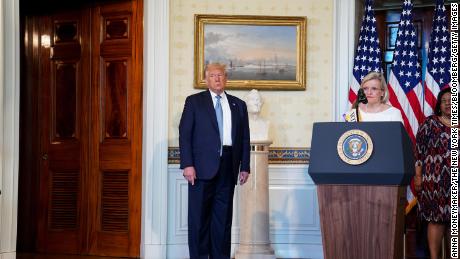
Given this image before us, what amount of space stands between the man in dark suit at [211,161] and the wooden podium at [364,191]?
0.96 metres

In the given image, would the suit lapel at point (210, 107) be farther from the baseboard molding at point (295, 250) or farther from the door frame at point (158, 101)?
the baseboard molding at point (295, 250)

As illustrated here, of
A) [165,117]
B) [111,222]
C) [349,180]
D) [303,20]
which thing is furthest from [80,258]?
[349,180]

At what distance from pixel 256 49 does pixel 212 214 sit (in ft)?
7.15

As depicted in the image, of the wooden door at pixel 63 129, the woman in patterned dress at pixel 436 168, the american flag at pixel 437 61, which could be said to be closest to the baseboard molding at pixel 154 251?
the wooden door at pixel 63 129

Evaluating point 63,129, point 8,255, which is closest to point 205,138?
point 8,255

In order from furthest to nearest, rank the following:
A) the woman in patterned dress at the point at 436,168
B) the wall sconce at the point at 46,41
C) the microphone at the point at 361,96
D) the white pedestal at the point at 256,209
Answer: the wall sconce at the point at 46,41 < the white pedestal at the point at 256,209 < the woman in patterned dress at the point at 436,168 < the microphone at the point at 361,96

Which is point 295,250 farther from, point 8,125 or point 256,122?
point 8,125

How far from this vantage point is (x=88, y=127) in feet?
25.3

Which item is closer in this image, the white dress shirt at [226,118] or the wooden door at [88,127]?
the white dress shirt at [226,118]

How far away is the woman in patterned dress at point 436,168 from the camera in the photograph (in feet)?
21.7

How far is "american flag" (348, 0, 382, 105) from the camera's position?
7.17m

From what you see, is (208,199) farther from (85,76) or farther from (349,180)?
(85,76)

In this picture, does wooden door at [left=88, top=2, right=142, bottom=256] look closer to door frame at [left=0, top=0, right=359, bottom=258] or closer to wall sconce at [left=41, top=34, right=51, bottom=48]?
door frame at [left=0, top=0, right=359, bottom=258]

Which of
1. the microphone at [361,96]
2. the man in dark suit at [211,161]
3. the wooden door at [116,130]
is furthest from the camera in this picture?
the wooden door at [116,130]
